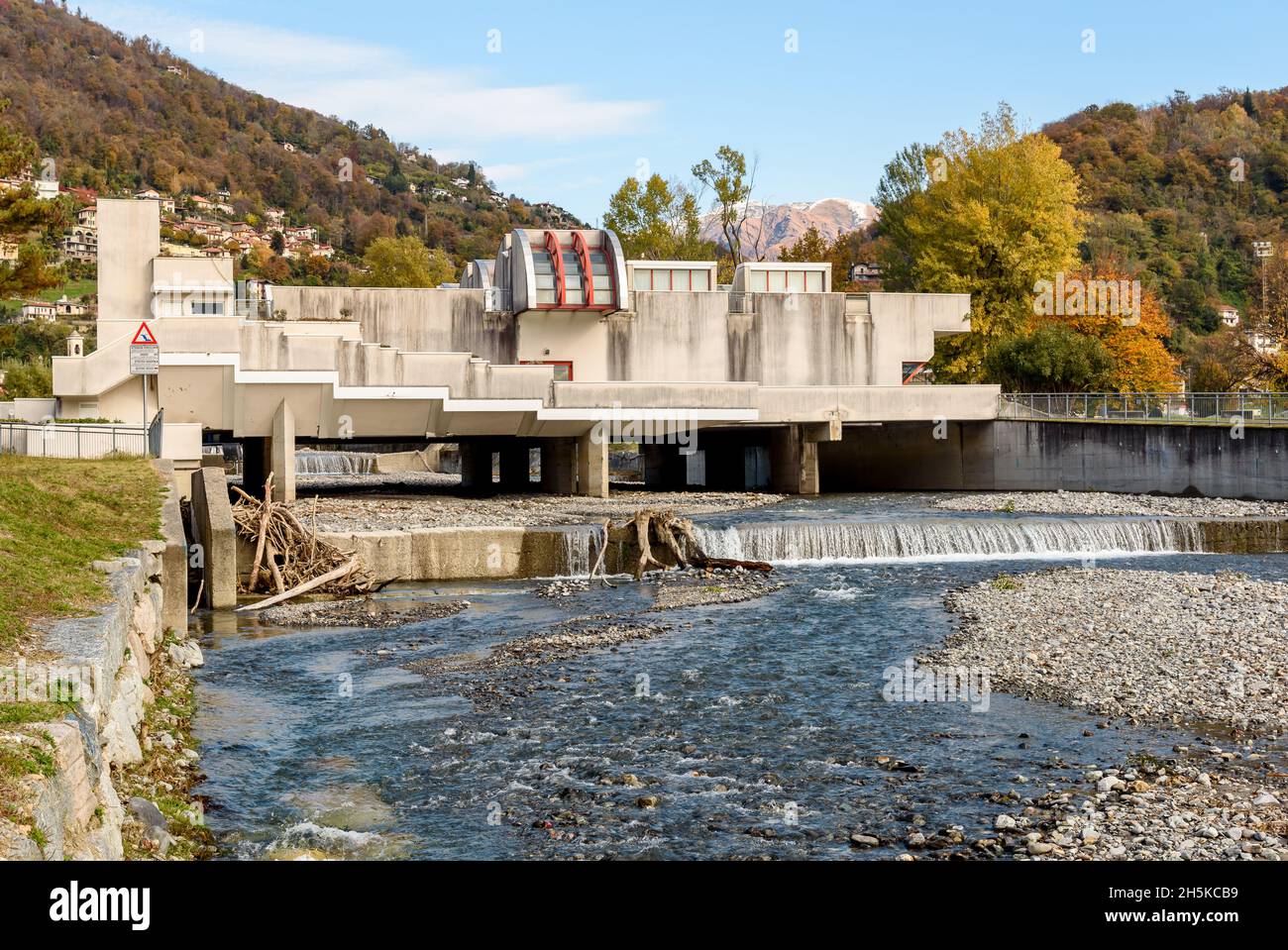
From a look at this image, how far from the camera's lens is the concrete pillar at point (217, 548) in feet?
88.6

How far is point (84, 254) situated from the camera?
193125 mm

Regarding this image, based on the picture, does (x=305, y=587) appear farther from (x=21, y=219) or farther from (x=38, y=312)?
(x=38, y=312)

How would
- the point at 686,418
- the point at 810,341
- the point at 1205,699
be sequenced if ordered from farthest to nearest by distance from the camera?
1. the point at 810,341
2. the point at 686,418
3. the point at 1205,699

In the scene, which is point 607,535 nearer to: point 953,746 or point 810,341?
point 953,746

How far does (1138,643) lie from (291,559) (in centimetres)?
1917

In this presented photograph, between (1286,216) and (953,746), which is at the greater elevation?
(1286,216)

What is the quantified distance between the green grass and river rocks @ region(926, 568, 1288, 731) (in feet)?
43.7

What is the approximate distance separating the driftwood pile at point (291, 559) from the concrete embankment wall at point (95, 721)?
8.12 metres

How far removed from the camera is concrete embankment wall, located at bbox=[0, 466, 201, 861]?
802 cm

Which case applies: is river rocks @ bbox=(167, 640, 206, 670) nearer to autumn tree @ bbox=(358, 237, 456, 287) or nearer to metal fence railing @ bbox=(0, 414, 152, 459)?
metal fence railing @ bbox=(0, 414, 152, 459)

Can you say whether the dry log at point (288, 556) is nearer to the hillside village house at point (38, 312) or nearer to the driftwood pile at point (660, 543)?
the driftwood pile at point (660, 543)

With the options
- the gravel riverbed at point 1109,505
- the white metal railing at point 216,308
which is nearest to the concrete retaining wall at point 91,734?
the white metal railing at point 216,308

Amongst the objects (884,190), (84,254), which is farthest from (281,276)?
(884,190)
